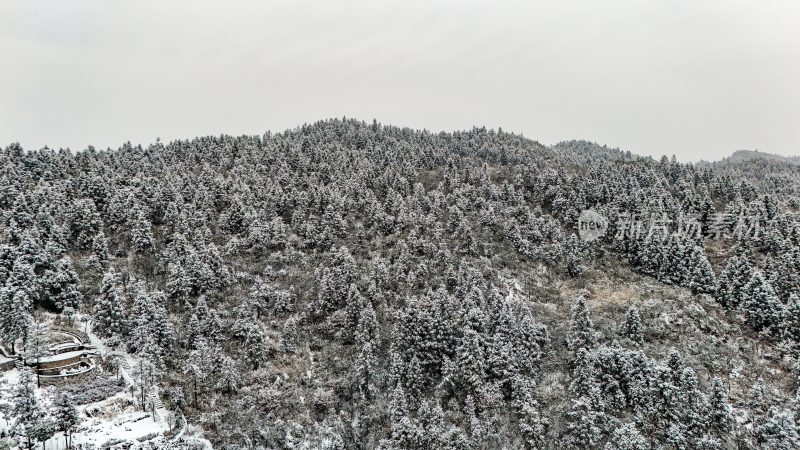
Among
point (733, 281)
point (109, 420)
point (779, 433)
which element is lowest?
point (779, 433)

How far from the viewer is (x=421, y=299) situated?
71.5 meters

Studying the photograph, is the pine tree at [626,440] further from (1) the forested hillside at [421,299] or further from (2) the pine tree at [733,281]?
(2) the pine tree at [733,281]

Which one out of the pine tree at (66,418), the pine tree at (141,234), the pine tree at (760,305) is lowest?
the pine tree at (66,418)

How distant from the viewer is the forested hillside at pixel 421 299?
57.4m

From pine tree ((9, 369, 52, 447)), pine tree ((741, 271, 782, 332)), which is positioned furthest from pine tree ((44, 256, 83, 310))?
pine tree ((741, 271, 782, 332))

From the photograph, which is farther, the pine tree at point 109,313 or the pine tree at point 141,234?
the pine tree at point 141,234

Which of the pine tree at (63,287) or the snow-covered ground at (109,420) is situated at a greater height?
the pine tree at (63,287)

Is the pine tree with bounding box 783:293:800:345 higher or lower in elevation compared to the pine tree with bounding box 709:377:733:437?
higher

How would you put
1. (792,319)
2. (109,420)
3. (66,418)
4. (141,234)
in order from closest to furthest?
(66,418)
(109,420)
(792,319)
(141,234)

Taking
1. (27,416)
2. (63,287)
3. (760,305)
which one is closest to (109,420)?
(27,416)

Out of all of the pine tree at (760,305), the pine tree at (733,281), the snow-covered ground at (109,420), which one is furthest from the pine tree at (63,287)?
the pine tree at (760,305)

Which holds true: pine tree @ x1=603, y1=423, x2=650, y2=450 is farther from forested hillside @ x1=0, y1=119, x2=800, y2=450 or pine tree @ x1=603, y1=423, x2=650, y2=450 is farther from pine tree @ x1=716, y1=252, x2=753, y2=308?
pine tree @ x1=716, y1=252, x2=753, y2=308

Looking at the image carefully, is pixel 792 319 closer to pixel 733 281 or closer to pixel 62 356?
pixel 733 281

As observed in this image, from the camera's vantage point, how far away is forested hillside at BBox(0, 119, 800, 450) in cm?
5744
